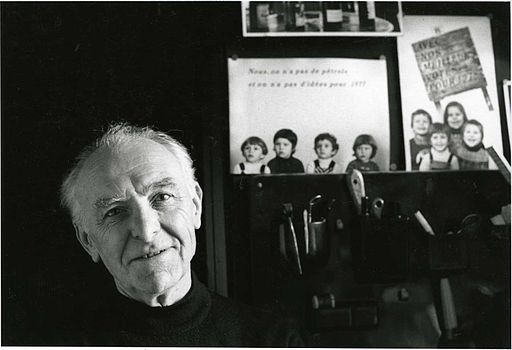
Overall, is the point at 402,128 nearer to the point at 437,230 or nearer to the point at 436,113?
the point at 436,113

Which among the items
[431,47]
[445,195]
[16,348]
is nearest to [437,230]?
[445,195]

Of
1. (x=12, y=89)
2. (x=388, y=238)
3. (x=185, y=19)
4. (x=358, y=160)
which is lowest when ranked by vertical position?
(x=388, y=238)

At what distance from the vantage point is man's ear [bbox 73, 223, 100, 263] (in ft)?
2.80

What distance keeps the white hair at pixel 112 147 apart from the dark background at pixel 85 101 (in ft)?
0.04

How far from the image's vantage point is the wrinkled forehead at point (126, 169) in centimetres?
84

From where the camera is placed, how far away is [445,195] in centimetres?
90

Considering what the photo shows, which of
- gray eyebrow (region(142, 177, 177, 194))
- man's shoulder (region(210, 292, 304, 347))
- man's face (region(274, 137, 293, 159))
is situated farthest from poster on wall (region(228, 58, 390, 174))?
man's shoulder (region(210, 292, 304, 347))

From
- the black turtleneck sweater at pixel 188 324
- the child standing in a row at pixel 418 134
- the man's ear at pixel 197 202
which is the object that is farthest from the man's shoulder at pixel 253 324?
the child standing in a row at pixel 418 134

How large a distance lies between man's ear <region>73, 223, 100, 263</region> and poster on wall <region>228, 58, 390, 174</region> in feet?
0.80

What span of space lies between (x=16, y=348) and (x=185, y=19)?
1.88 feet

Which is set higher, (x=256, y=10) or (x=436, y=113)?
(x=256, y=10)

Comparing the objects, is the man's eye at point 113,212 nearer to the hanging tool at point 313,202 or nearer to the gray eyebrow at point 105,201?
the gray eyebrow at point 105,201

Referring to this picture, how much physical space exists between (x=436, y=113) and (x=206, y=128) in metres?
0.38

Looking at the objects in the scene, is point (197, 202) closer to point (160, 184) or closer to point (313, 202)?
point (160, 184)
